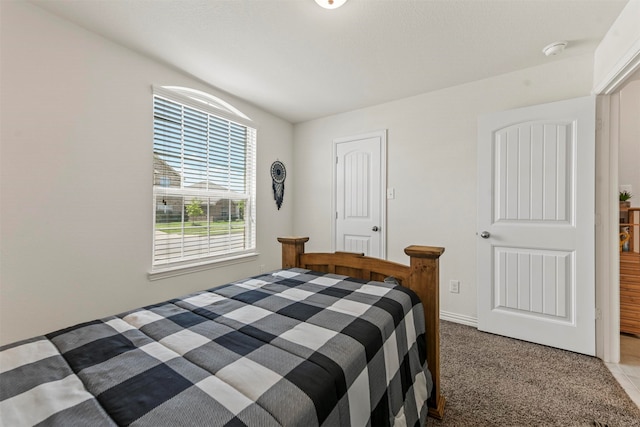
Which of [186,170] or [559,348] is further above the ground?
[186,170]

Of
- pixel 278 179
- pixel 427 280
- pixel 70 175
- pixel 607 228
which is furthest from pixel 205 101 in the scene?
pixel 607 228

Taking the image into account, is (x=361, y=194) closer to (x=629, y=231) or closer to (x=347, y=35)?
Result: (x=347, y=35)

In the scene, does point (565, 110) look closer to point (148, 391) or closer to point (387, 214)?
point (387, 214)

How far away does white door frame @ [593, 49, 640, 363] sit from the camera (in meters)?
2.02

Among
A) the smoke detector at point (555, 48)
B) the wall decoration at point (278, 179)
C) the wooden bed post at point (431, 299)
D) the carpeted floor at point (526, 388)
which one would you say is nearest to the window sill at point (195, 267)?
the wall decoration at point (278, 179)

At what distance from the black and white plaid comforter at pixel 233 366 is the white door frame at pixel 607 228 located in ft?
5.67

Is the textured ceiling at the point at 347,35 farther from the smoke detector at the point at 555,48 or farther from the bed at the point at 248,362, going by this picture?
the bed at the point at 248,362

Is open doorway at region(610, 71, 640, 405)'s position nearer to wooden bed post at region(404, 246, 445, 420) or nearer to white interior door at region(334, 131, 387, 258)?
wooden bed post at region(404, 246, 445, 420)

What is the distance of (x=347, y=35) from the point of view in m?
1.98

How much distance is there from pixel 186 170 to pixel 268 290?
1773mm

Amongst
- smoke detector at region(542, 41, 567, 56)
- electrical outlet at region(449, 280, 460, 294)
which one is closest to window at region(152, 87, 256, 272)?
electrical outlet at region(449, 280, 460, 294)

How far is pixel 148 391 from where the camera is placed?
2.21 feet

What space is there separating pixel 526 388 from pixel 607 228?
1.39 metres

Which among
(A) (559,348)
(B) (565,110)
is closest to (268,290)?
(A) (559,348)
